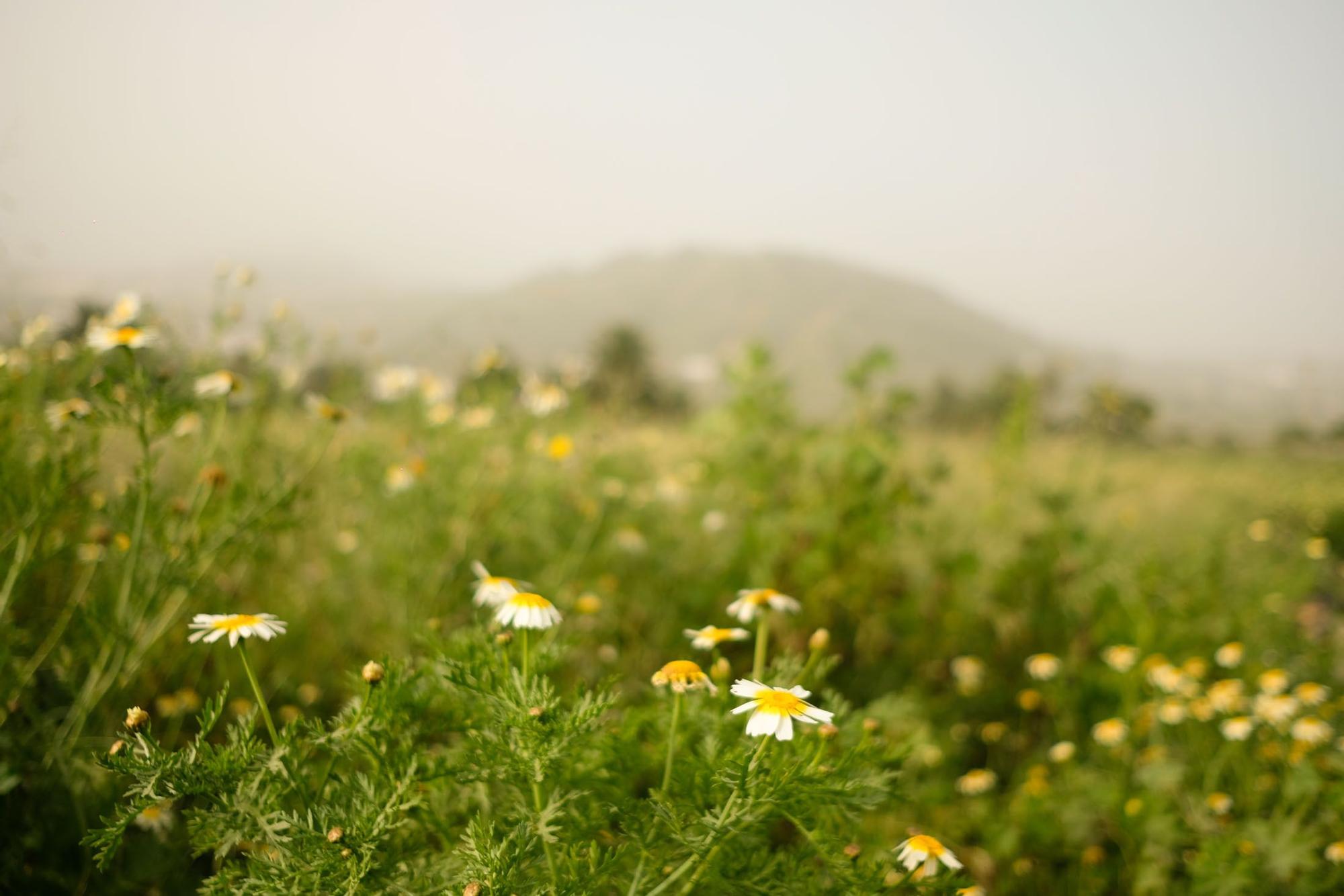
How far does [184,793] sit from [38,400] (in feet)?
5.44

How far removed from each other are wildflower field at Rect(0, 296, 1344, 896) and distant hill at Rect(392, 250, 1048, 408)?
34117 mm

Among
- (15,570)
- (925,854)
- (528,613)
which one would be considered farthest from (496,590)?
(15,570)

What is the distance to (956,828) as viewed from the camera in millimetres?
2186

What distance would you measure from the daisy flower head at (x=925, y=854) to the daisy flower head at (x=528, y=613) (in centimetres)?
56

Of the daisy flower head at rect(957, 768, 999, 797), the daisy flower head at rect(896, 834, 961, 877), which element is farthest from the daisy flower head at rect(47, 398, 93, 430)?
the daisy flower head at rect(957, 768, 999, 797)

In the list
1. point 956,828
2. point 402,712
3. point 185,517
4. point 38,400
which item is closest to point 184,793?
point 402,712

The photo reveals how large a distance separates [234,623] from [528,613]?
0.40 metres

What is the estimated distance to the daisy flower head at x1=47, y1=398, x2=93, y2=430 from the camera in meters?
1.50

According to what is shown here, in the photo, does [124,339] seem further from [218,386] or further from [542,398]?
[542,398]

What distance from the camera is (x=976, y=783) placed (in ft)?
7.47

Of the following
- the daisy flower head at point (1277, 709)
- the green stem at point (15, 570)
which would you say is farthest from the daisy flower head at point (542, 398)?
the daisy flower head at point (1277, 709)

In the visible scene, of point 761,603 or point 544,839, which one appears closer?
point 544,839

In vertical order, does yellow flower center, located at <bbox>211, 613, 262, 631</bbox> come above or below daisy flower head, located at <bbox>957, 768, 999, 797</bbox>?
above

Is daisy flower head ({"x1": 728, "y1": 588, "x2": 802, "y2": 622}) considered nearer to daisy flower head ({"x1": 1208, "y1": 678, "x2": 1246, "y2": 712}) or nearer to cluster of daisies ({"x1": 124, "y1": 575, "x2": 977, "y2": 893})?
cluster of daisies ({"x1": 124, "y1": 575, "x2": 977, "y2": 893})
